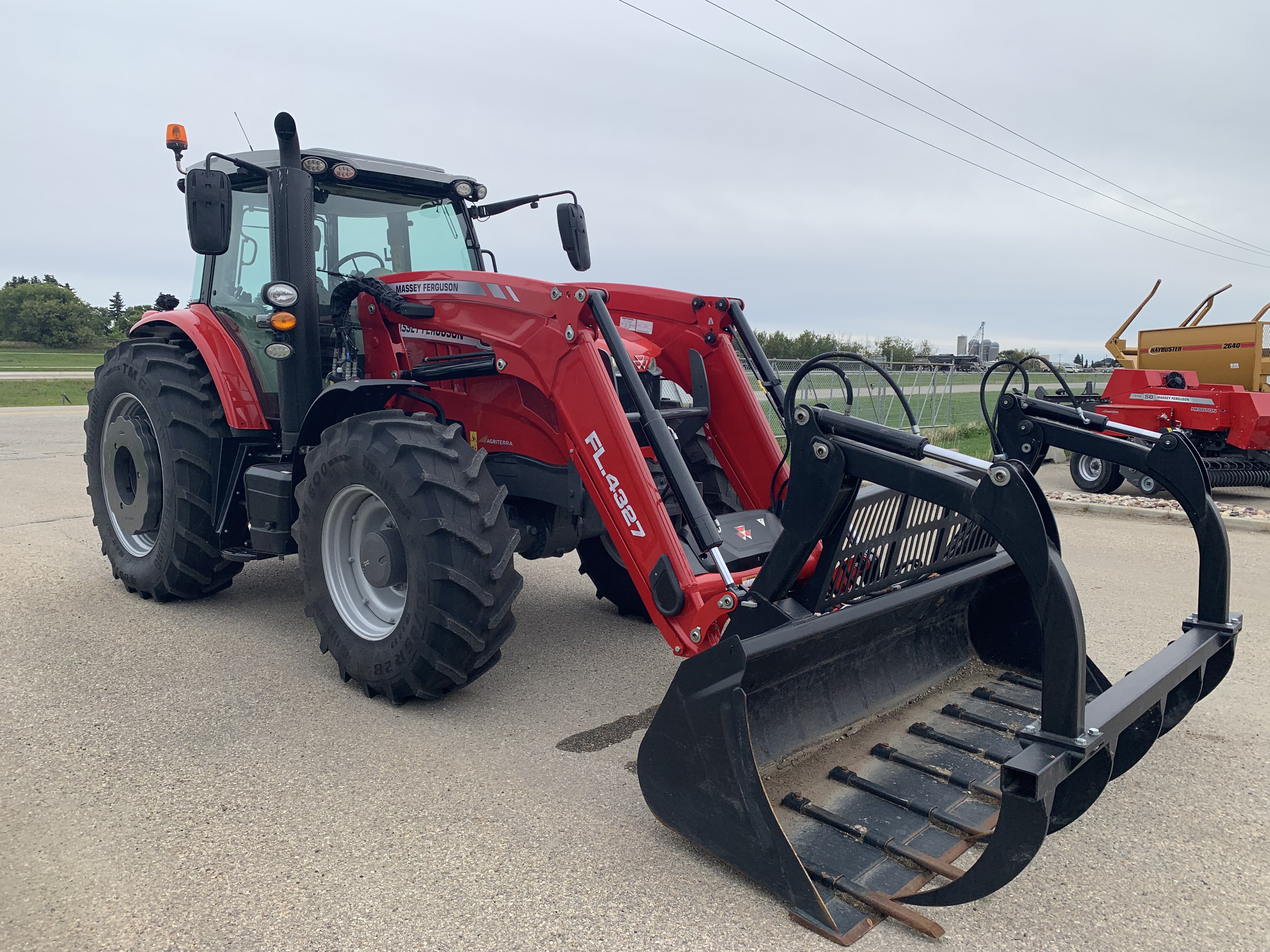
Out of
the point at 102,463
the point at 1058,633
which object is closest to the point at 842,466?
the point at 1058,633

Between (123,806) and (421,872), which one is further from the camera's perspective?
(123,806)

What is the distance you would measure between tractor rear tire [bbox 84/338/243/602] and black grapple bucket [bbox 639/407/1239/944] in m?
3.73

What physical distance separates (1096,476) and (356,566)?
35.2ft

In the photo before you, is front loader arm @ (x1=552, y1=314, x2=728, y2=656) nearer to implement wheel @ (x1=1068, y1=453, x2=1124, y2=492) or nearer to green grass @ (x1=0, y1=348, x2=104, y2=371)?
implement wheel @ (x1=1068, y1=453, x2=1124, y2=492)

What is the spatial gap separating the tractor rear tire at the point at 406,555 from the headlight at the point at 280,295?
32.1 inches

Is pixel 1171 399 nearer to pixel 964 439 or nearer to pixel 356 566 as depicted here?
pixel 964 439

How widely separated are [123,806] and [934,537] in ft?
10.9

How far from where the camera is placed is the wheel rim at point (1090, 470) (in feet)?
39.8

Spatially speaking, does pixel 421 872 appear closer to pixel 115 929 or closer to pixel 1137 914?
pixel 115 929

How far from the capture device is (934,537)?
3.83 m

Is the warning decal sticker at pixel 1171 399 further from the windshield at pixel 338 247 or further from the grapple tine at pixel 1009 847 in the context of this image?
the grapple tine at pixel 1009 847

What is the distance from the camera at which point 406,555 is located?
13.9ft

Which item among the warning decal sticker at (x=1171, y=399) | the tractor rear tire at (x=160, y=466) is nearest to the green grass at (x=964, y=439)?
the warning decal sticker at (x=1171, y=399)

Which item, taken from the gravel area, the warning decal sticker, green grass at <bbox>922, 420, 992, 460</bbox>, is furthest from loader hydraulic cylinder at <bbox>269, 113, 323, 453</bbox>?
green grass at <bbox>922, 420, 992, 460</bbox>
